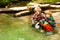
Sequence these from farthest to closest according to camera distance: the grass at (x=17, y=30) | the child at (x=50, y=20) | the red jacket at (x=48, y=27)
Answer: the child at (x=50, y=20), the red jacket at (x=48, y=27), the grass at (x=17, y=30)

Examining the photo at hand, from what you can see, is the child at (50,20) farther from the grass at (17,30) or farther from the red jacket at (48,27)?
the grass at (17,30)

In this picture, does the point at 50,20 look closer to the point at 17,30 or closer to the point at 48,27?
the point at 48,27

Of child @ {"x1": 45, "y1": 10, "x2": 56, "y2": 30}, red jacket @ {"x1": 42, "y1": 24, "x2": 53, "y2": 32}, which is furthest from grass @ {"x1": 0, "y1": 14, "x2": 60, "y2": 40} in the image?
child @ {"x1": 45, "y1": 10, "x2": 56, "y2": 30}

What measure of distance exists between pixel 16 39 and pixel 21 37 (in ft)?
0.66

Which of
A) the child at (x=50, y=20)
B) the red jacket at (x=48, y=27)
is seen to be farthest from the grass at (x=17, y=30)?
the child at (x=50, y=20)

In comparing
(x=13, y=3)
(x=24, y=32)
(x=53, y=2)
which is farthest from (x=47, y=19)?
(x=13, y=3)

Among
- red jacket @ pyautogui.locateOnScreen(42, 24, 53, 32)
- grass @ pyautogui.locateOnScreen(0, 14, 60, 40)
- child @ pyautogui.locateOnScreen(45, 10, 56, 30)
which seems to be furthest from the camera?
child @ pyautogui.locateOnScreen(45, 10, 56, 30)

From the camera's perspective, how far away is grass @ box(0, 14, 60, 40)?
230 inches

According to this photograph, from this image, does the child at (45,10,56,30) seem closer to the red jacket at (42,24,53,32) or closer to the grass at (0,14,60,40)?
the red jacket at (42,24,53,32)

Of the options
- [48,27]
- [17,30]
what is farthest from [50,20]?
[17,30]

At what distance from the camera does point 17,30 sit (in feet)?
21.1

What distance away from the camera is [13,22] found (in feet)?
23.6

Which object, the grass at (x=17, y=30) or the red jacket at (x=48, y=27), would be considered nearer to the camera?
Answer: the grass at (x=17, y=30)

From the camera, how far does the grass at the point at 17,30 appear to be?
5852mm
